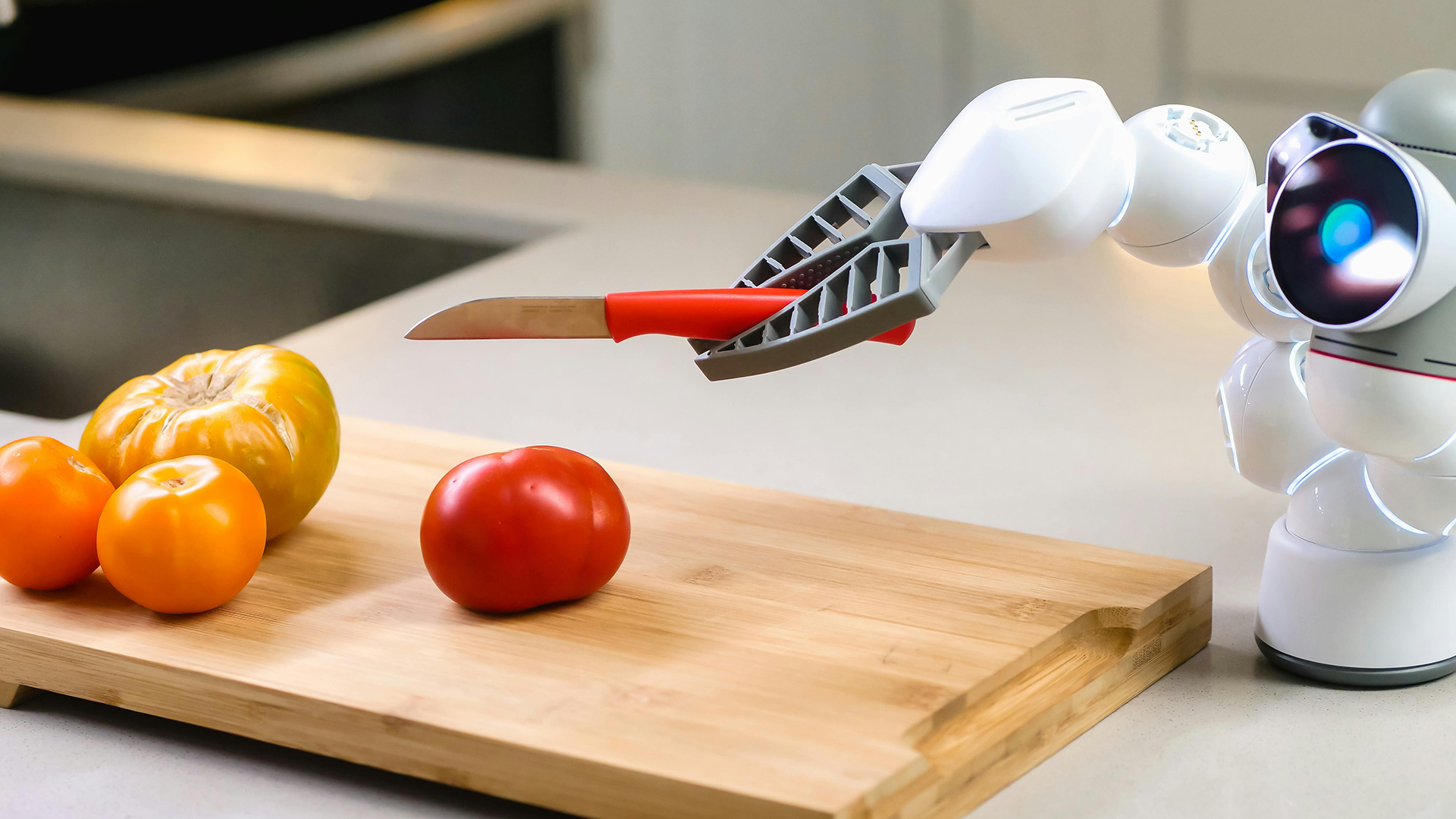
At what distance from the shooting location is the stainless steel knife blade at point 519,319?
72 centimetres

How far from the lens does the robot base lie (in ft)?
2.39

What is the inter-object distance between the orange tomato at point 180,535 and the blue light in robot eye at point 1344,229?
0.55 meters

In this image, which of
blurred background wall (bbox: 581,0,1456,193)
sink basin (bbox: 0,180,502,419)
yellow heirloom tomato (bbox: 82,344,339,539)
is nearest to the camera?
yellow heirloom tomato (bbox: 82,344,339,539)

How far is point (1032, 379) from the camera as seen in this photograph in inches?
52.6

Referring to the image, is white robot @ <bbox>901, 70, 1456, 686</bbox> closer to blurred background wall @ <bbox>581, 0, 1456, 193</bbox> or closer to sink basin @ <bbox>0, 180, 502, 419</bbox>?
sink basin @ <bbox>0, 180, 502, 419</bbox>

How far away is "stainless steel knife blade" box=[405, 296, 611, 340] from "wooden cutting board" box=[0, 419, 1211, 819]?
0.52 ft

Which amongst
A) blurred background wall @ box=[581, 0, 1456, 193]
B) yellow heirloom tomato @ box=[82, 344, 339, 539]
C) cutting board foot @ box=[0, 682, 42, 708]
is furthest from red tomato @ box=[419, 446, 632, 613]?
blurred background wall @ box=[581, 0, 1456, 193]

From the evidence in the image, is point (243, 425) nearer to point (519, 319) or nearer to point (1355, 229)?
point (519, 319)

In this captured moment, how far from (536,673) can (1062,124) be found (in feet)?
1.17

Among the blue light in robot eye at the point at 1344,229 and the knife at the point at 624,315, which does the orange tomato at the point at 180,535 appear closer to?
the knife at the point at 624,315

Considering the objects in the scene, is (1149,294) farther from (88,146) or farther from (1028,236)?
(88,146)

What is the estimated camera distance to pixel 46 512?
2.66 ft

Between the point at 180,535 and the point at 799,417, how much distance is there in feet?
2.02

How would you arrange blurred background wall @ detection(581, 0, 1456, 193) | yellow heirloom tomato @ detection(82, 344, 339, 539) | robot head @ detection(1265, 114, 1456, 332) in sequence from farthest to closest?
1. blurred background wall @ detection(581, 0, 1456, 193)
2. yellow heirloom tomato @ detection(82, 344, 339, 539)
3. robot head @ detection(1265, 114, 1456, 332)
